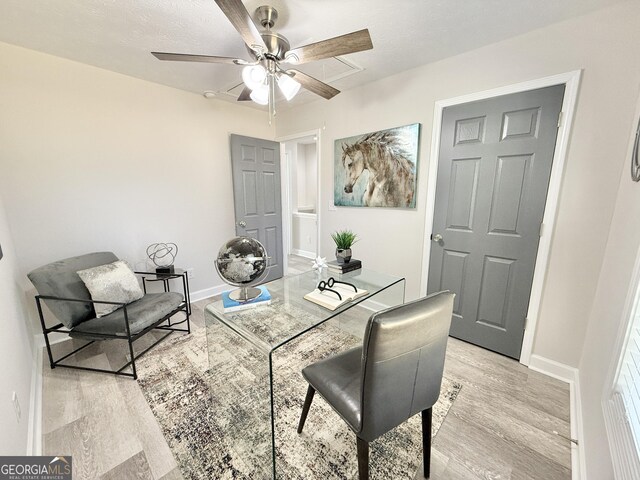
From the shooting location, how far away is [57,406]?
1546 millimetres

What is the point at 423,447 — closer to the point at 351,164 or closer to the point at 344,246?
the point at 344,246

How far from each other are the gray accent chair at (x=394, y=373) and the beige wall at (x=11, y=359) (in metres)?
1.32

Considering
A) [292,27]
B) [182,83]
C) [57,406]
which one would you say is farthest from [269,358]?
[182,83]

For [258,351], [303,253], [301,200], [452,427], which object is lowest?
[452,427]

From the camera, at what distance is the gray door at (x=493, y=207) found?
1756 millimetres

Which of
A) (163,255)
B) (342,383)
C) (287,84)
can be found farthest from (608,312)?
(163,255)

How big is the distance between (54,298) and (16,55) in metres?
1.90

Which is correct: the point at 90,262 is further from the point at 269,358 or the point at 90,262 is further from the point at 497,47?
Answer: the point at 497,47

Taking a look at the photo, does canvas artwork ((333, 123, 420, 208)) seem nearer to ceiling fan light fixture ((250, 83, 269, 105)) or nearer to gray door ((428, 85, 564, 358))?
gray door ((428, 85, 564, 358))

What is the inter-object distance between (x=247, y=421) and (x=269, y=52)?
2.19 metres

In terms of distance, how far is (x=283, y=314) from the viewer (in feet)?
4.59

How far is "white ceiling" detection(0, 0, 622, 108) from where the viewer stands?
4.74ft

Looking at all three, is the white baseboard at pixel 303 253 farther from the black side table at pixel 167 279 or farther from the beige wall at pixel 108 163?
the black side table at pixel 167 279

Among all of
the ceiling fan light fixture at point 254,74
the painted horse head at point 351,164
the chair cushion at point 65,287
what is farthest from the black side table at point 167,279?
the painted horse head at point 351,164
